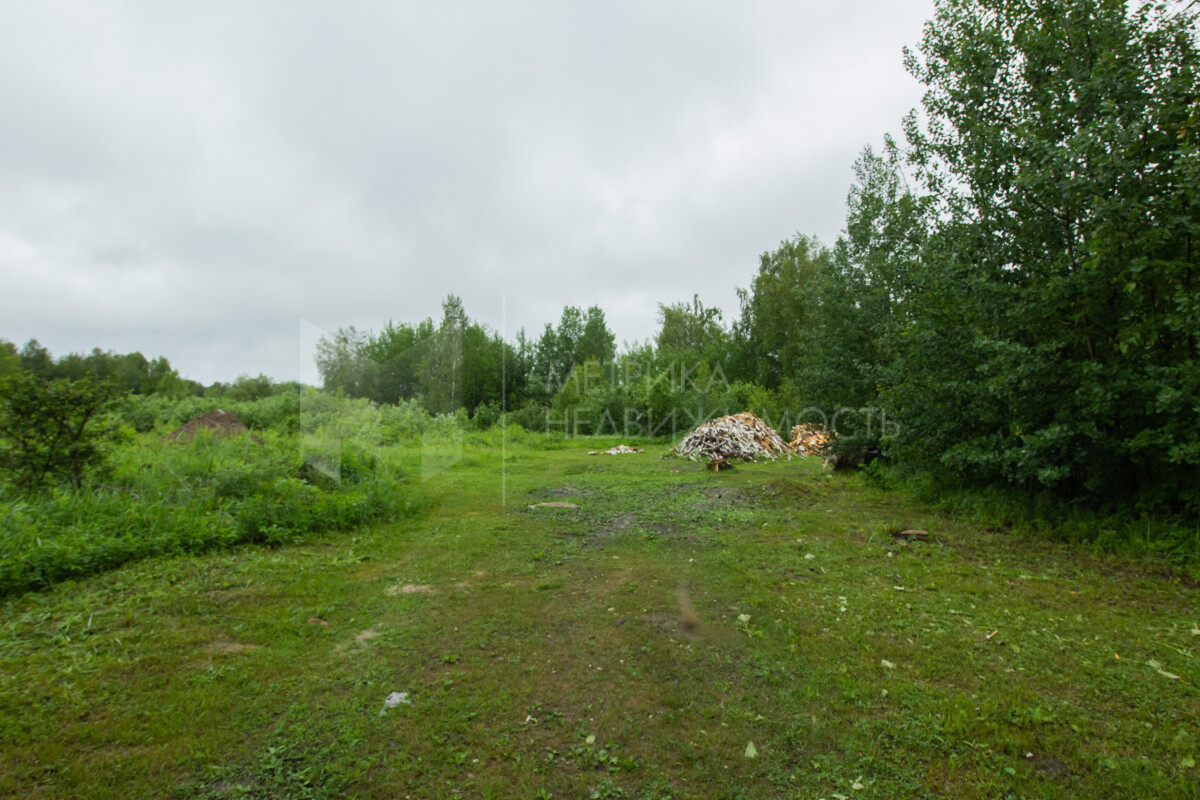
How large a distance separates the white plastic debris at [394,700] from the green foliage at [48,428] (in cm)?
467

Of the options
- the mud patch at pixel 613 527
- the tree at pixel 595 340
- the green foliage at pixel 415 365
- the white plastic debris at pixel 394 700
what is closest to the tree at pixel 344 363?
the green foliage at pixel 415 365

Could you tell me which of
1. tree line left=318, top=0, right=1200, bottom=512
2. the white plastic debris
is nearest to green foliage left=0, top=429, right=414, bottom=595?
tree line left=318, top=0, right=1200, bottom=512

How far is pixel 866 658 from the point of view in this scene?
10.5 feet

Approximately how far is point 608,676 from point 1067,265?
6226 mm

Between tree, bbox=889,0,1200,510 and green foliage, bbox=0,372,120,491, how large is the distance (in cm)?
889

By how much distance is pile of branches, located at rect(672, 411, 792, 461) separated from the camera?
15148 millimetres

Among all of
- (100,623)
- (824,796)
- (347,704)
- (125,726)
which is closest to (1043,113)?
(824,796)

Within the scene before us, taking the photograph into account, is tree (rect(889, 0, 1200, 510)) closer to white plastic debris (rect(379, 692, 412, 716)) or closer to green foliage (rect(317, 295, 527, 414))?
white plastic debris (rect(379, 692, 412, 716))

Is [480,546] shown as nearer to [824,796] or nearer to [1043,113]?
[824,796]

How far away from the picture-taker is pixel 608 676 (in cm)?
304

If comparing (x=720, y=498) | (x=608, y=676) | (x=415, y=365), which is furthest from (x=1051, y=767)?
(x=415, y=365)

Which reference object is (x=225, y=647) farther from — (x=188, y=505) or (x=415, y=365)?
(x=415, y=365)

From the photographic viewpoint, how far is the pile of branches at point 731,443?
1515 centimetres

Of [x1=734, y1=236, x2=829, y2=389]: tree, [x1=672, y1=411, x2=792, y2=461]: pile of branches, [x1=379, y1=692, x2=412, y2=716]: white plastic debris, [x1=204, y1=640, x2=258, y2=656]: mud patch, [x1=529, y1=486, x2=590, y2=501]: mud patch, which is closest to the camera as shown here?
[x1=379, y1=692, x2=412, y2=716]: white plastic debris
